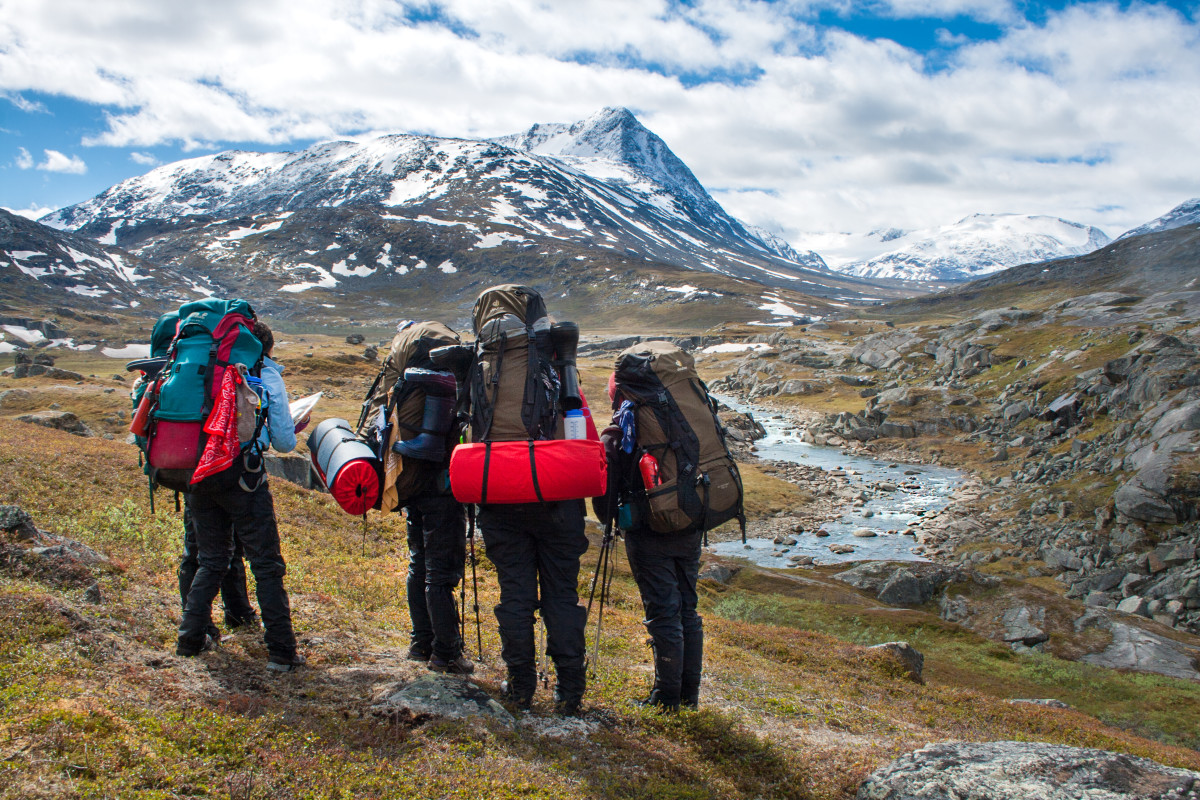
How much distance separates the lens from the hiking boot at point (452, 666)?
23.2 feet

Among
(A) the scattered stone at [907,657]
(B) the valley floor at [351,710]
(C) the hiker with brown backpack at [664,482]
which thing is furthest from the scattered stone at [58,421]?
(A) the scattered stone at [907,657]

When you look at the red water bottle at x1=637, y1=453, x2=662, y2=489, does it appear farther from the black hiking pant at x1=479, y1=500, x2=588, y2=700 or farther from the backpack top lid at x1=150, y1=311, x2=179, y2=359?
the backpack top lid at x1=150, y1=311, x2=179, y2=359

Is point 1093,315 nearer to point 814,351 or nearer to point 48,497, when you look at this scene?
point 814,351

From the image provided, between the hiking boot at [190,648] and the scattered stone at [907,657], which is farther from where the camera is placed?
the scattered stone at [907,657]

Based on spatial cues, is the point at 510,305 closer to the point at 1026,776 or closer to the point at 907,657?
the point at 1026,776

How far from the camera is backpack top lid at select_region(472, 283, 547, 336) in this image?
20.8ft

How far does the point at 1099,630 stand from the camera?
709 inches

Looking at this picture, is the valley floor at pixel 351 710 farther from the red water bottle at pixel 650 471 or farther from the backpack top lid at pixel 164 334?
the backpack top lid at pixel 164 334

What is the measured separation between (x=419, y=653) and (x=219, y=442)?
10.7ft

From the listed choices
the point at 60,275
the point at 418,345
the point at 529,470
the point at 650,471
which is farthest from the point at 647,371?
the point at 60,275

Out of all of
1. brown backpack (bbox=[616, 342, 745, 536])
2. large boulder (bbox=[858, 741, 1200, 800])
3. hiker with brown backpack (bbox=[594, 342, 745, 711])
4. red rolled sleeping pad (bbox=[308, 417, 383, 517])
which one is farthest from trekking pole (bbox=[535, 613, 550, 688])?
large boulder (bbox=[858, 741, 1200, 800])

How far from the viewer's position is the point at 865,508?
36094 mm

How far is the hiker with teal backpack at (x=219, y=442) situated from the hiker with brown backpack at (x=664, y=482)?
3.31m

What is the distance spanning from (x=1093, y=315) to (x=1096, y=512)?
6011 centimetres
